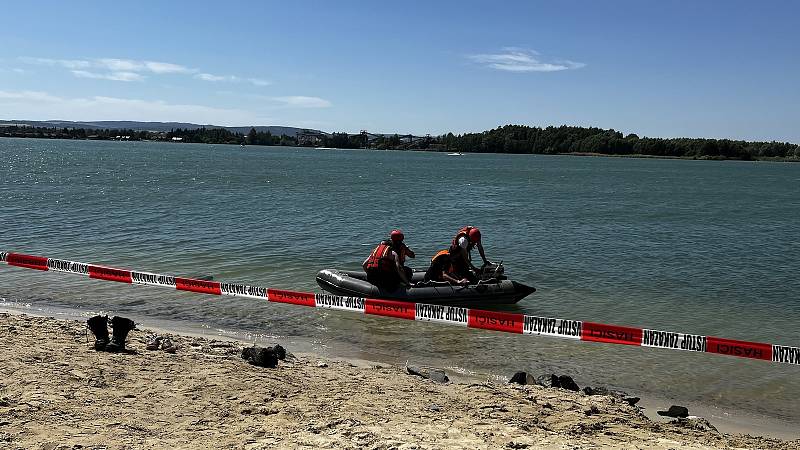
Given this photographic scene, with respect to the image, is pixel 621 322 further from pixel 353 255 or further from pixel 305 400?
pixel 353 255

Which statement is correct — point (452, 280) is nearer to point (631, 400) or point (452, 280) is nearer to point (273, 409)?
point (631, 400)

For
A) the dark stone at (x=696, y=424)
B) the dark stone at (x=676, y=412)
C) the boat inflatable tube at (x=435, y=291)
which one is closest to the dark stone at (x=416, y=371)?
the dark stone at (x=676, y=412)

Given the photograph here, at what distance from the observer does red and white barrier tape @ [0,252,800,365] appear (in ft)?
27.9

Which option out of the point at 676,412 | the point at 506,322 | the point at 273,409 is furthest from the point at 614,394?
the point at 273,409

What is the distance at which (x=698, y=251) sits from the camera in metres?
24.5

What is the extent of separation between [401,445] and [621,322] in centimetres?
899

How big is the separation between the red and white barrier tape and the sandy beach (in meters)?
1.14

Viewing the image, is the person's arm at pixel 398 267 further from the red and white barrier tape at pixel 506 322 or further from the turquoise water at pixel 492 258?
the red and white barrier tape at pixel 506 322

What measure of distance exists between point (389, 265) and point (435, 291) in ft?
3.52

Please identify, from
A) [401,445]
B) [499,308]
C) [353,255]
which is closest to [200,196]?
[353,255]

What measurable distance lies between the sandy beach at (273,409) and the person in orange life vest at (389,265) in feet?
12.2

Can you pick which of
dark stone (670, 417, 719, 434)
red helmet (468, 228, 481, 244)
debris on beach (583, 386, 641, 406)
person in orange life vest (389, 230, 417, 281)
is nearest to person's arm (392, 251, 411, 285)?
person in orange life vest (389, 230, 417, 281)

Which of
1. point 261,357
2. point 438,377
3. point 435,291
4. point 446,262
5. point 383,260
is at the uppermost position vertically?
point 383,260

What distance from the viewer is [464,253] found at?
533 inches
